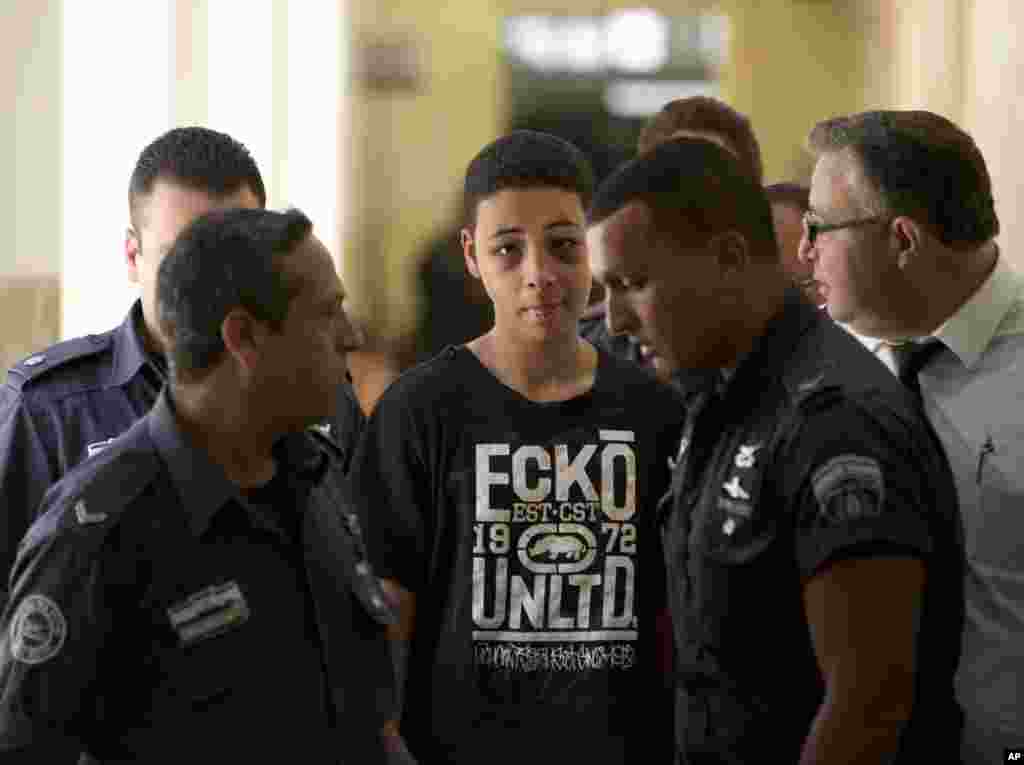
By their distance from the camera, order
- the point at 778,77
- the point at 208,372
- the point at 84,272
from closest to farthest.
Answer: the point at 208,372, the point at 84,272, the point at 778,77

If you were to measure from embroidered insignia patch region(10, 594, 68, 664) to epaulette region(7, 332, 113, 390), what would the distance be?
2.67ft

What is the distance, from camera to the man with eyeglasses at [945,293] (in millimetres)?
2365

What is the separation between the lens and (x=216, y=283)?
6.54 feet

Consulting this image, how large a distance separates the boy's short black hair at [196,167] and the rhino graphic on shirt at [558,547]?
70 cm

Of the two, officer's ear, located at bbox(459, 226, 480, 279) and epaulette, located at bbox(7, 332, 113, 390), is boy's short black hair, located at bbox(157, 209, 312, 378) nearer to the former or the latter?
epaulette, located at bbox(7, 332, 113, 390)

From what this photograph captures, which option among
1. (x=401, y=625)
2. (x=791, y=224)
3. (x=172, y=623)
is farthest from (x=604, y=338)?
(x=172, y=623)

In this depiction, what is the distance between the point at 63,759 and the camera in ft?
6.13

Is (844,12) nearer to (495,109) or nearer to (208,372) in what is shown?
(495,109)

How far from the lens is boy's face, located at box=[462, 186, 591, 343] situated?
276cm

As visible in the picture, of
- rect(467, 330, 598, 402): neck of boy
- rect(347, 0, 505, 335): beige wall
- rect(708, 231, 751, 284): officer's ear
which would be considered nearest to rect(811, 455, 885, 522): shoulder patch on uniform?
rect(708, 231, 751, 284): officer's ear

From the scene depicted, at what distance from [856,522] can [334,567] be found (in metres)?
0.63

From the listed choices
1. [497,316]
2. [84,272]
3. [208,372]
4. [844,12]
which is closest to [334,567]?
[208,372]

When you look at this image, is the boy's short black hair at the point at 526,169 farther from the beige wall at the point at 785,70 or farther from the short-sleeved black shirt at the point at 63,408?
the beige wall at the point at 785,70

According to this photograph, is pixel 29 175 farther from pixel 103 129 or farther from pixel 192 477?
pixel 192 477
